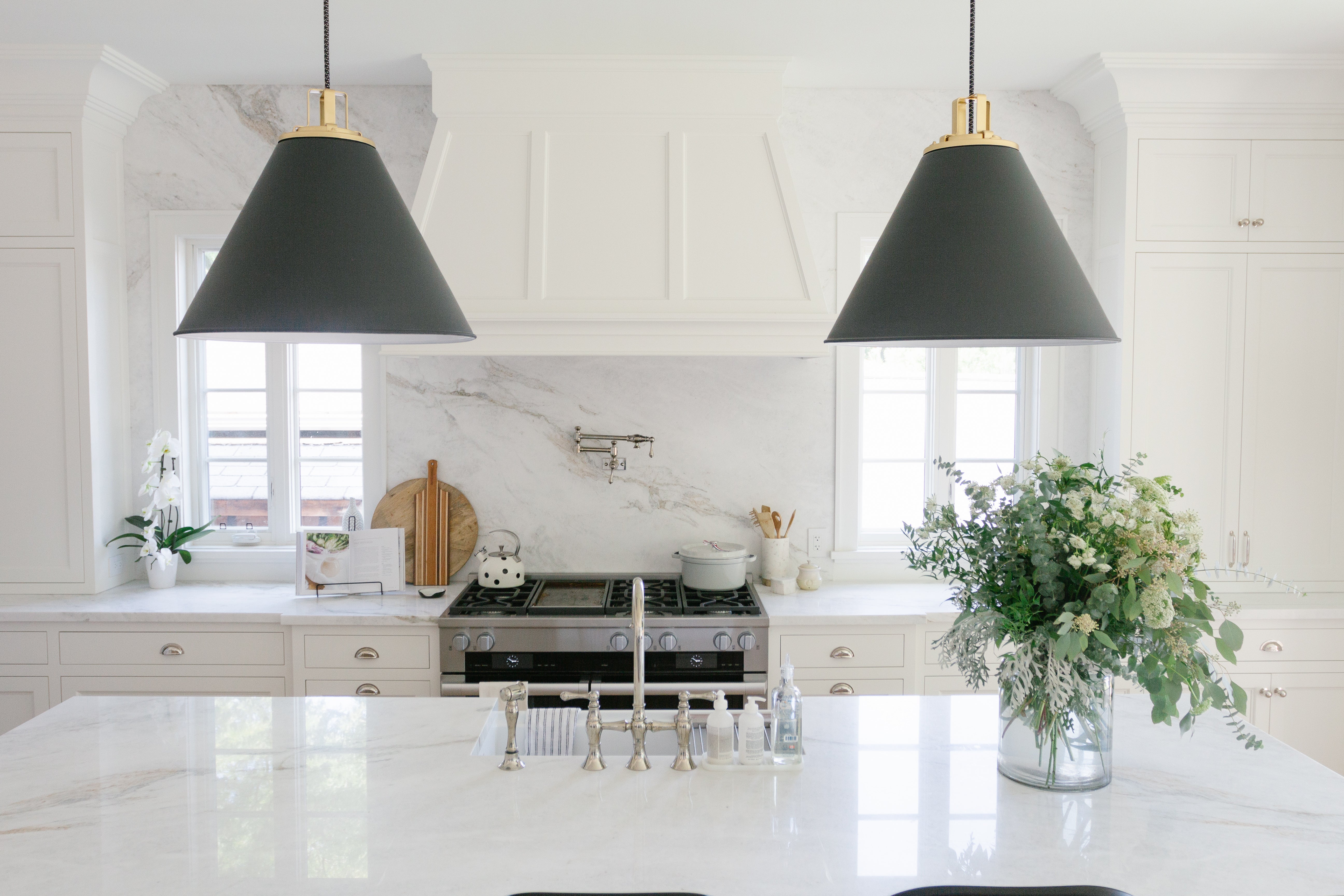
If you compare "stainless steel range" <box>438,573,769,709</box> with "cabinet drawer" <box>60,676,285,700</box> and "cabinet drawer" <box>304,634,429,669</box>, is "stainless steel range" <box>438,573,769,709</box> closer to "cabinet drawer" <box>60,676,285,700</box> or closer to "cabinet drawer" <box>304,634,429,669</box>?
"cabinet drawer" <box>304,634,429,669</box>

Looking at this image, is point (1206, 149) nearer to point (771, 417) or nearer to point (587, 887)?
point (771, 417)

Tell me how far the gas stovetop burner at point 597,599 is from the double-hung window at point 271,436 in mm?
805

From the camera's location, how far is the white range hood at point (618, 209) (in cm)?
295

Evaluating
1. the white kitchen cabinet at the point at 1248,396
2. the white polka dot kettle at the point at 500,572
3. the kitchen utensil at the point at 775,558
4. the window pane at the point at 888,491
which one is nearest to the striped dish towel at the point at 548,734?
the white polka dot kettle at the point at 500,572

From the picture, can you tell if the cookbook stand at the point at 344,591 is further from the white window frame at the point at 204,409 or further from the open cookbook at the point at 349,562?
the white window frame at the point at 204,409

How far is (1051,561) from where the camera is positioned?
1.49 meters

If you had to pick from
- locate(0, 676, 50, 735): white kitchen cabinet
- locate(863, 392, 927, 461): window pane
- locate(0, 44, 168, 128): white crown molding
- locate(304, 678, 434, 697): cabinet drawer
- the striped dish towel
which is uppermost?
locate(0, 44, 168, 128): white crown molding

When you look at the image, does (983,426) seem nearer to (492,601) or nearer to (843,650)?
(843,650)

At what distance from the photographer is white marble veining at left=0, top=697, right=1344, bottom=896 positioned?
130 centimetres

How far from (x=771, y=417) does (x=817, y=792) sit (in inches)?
79.2

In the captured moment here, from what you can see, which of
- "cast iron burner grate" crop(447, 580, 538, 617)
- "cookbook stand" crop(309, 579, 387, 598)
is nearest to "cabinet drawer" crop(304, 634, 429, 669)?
"cast iron burner grate" crop(447, 580, 538, 617)

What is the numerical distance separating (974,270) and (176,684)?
2937mm

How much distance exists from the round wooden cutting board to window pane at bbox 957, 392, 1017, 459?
1.95m

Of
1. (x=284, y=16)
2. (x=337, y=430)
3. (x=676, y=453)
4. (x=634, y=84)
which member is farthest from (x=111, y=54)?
(x=676, y=453)
